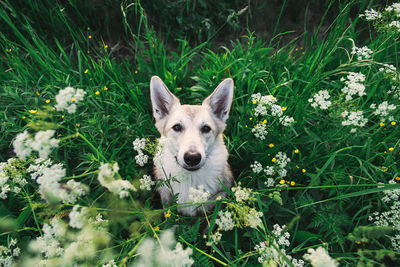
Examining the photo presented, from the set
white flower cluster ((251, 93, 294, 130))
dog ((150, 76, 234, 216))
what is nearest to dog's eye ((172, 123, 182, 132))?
dog ((150, 76, 234, 216))

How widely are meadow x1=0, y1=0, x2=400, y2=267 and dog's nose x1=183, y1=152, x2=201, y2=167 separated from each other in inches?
14.7

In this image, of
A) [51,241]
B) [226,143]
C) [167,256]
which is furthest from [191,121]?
[51,241]

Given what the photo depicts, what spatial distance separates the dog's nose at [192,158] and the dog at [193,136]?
0.62 feet

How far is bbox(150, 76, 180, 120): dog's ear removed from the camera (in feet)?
8.41

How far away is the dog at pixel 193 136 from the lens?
2482mm

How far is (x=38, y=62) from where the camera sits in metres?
3.34

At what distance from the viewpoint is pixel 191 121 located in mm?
2492

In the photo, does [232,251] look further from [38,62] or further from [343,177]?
[38,62]

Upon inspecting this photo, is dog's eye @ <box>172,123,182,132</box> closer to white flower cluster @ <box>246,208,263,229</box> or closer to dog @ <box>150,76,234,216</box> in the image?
dog @ <box>150,76,234,216</box>

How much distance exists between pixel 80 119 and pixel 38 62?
4.70 ft

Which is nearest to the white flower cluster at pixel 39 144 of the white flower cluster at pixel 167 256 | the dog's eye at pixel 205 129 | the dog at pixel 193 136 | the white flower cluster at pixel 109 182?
the white flower cluster at pixel 109 182

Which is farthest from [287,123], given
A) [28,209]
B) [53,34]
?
[53,34]

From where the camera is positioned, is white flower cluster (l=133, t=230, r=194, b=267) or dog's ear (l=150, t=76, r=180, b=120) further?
dog's ear (l=150, t=76, r=180, b=120)

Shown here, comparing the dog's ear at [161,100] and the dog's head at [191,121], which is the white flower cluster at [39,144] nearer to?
the dog's head at [191,121]
